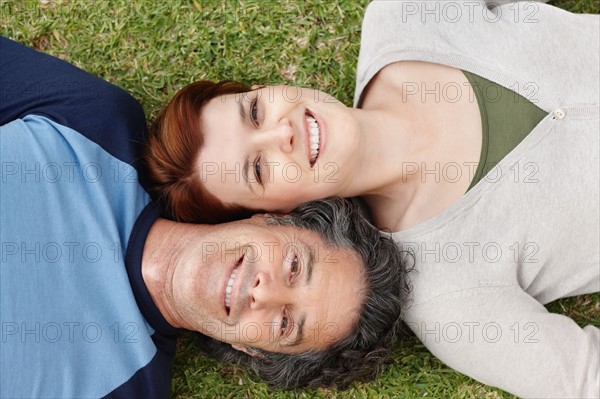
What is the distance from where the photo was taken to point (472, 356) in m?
2.58

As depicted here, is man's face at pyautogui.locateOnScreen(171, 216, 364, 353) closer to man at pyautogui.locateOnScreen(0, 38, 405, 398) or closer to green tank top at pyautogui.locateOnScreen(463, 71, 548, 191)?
man at pyautogui.locateOnScreen(0, 38, 405, 398)

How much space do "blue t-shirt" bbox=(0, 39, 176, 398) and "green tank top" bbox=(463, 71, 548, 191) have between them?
140cm

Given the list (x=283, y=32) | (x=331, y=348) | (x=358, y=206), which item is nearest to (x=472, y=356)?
(x=331, y=348)

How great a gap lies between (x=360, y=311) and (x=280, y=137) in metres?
0.77

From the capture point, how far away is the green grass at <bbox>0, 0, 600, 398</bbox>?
3156mm

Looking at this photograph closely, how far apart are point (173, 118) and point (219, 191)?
0.37m

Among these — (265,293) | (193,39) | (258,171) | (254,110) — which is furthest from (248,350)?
(193,39)

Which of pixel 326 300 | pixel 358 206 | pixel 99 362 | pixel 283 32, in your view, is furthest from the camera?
pixel 283 32

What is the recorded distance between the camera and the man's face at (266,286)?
233 centimetres

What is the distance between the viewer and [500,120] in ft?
8.54

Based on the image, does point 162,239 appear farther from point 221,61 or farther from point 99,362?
point 221,61

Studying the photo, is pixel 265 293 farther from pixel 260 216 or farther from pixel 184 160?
pixel 184 160

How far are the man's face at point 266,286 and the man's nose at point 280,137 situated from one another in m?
0.32

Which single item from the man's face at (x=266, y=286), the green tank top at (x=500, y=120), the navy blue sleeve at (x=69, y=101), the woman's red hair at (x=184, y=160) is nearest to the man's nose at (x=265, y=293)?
the man's face at (x=266, y=286)
